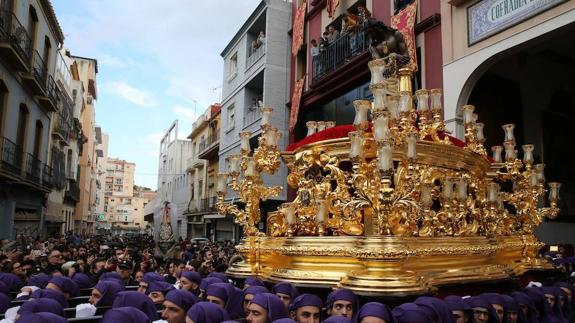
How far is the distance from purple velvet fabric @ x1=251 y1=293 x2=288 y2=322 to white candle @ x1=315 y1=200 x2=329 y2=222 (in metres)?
1.32

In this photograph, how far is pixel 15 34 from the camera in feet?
48.9

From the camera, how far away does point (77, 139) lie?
33469mm

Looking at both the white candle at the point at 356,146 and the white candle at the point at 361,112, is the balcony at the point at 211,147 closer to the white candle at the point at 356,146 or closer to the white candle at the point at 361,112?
the white candle at the point at 361,112

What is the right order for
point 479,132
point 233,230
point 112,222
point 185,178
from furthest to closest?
1. point 112,222
2. point 185,178
3. point 233,230
4. point 479,132

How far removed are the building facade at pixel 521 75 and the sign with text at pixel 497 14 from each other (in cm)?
2

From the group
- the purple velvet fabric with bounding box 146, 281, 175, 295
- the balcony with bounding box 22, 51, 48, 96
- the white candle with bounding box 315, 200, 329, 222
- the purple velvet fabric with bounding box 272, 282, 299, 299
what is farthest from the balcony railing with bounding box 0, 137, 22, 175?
the white candle with bounding box 315, 200, 329, 222

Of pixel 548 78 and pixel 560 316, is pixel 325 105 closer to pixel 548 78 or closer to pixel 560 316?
pixel 548 78

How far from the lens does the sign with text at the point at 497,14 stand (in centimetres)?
849

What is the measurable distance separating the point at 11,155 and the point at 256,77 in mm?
9796

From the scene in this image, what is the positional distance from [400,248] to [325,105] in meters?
12.2

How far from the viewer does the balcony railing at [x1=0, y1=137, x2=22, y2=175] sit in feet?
47.4

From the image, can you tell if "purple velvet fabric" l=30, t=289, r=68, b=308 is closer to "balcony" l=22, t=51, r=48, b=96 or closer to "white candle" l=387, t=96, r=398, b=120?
"white candle" l=387, t=96, r=398, b=120

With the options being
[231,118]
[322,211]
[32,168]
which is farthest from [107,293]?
[231,118]

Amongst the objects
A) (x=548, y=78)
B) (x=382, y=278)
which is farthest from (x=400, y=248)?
(x=548, y=78)
